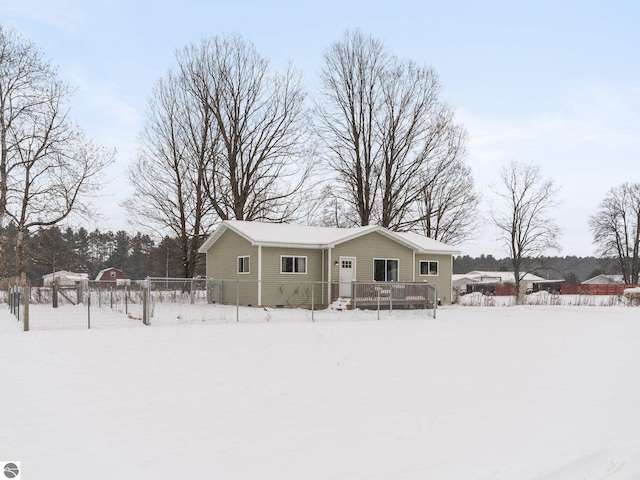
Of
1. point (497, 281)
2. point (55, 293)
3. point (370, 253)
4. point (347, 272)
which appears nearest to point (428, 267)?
point (370, 253)

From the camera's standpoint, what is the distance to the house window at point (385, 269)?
27391mm

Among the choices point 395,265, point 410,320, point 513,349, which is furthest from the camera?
point 395,265

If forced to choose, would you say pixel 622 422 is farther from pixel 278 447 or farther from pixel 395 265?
pixel 395 265

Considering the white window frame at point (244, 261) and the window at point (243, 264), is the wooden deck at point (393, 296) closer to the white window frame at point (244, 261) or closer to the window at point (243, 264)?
the white window frame at point (244, 261)

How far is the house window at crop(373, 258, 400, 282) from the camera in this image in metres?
27.4

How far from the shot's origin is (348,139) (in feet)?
116

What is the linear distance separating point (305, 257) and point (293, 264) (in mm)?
730

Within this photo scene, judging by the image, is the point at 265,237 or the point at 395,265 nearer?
the point at 265,237

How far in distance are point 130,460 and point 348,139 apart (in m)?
31.8

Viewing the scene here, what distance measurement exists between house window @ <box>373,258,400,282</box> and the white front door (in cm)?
136

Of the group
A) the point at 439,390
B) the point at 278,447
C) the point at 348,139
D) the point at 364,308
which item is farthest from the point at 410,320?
the point at 348,139

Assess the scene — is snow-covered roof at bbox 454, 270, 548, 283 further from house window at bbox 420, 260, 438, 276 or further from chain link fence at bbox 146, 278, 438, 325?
chain link fence at bbox 146, 278, 438, 325

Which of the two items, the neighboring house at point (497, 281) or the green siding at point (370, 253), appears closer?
the green siding at point (370, 253)

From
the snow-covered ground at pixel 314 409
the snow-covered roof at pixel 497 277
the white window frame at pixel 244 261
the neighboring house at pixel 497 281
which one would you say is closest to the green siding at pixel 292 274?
the white window frame at pixel 244 261
